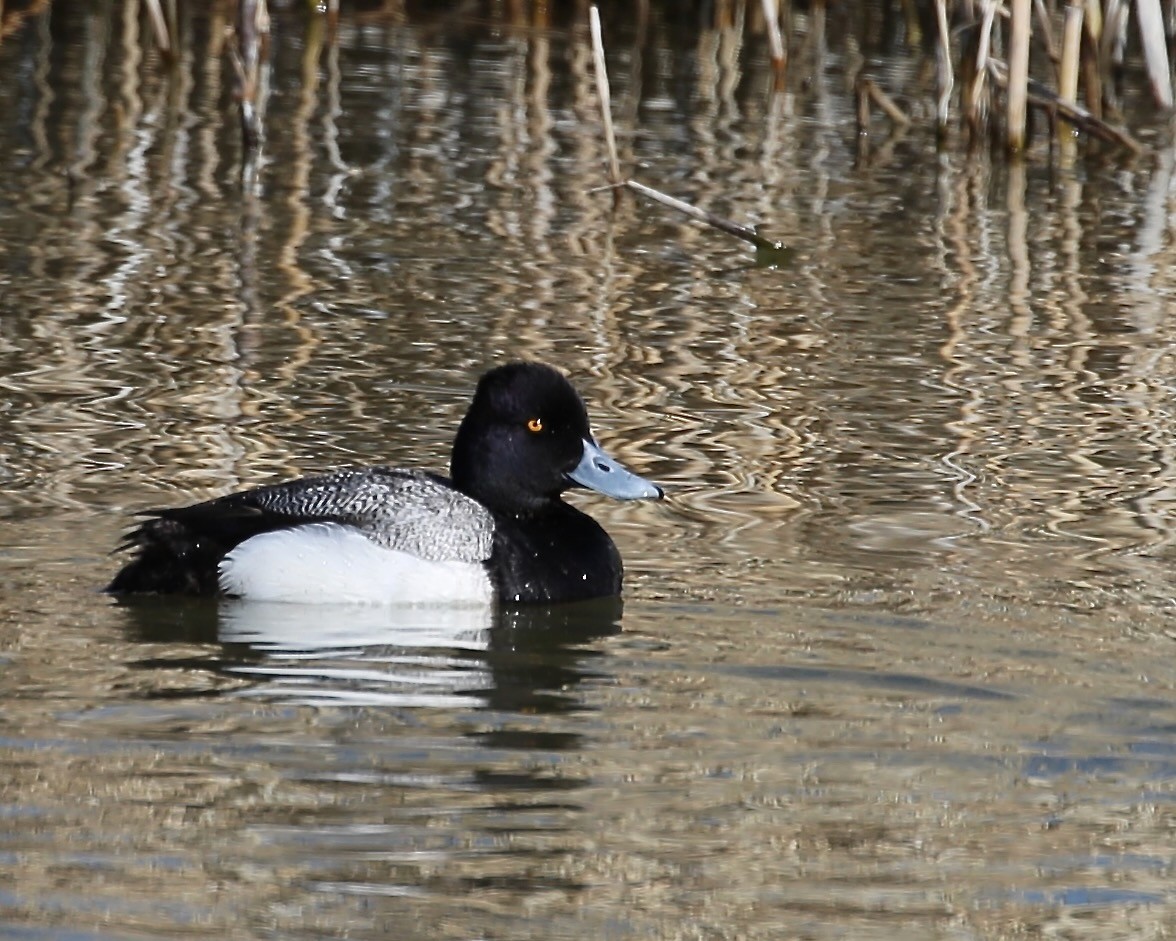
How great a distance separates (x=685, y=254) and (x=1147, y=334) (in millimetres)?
2585

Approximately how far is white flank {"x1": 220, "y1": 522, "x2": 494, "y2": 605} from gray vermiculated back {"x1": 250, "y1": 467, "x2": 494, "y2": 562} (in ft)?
0.17

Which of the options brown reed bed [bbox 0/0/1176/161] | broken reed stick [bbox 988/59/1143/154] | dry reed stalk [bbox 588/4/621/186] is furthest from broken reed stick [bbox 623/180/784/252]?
broken reed stick [bbox 988/59/1143/154]

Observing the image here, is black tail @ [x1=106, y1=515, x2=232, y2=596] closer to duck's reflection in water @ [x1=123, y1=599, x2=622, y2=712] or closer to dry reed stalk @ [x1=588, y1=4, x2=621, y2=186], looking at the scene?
duck's reflection in water @ [x1=123, y1=599, x2=622, y2=712]

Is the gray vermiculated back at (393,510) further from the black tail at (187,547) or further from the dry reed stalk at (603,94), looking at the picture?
the dry reed stalk at (603,94)

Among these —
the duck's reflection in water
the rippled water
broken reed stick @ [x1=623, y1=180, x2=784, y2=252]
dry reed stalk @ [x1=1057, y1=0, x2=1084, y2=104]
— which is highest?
dry reed stalk @ [x1=1057, y1=0, x2=1084, y2=104]

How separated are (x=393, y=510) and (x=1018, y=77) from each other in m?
7.27

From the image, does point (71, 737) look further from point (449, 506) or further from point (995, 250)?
point (995, 250)

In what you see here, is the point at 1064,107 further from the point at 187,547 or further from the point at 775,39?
the point at 187,547

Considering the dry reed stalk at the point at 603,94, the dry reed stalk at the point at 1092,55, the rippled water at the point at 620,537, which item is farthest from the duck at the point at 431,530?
the dry reed stalk at the point at 1092,55

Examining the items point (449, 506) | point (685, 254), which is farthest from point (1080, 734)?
point (685, 254)

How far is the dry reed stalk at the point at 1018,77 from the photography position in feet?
40.6

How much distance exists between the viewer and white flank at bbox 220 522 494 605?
6.58 meters

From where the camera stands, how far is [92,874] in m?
4.38

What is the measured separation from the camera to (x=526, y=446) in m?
7.11
